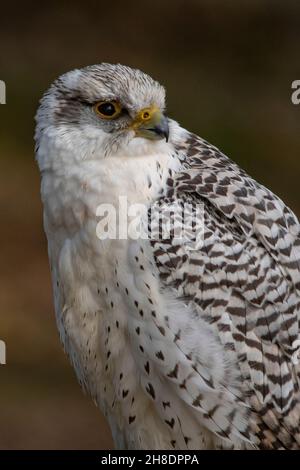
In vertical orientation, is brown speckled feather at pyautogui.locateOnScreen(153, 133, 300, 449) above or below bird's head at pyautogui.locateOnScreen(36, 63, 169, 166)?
below

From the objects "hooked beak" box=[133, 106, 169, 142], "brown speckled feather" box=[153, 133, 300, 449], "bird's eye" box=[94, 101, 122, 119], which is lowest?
"brown speckled feather" box=[153, 133, 300, 449]

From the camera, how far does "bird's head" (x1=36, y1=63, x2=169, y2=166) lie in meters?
3.69

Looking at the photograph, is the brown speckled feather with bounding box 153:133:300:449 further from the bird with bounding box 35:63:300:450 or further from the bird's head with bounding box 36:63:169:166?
the bird's head with bounding box 36:63:169:166

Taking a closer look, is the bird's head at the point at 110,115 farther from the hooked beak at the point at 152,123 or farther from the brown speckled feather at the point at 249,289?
the brown speckled feather at the point at 249,289

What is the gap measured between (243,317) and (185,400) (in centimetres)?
31

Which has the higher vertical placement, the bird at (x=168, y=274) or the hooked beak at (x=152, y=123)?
the hooked beak at (x=152, y=123)

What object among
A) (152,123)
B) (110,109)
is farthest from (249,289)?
(110,109)

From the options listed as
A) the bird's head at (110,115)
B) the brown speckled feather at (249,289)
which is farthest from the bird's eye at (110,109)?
the brown speckled feather at (249,289)

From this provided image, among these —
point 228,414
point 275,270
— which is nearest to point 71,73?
point 275,270

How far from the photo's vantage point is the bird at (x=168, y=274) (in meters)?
3.65

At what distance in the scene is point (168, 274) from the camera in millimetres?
3648

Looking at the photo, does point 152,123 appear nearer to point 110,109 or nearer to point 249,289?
point 110,109

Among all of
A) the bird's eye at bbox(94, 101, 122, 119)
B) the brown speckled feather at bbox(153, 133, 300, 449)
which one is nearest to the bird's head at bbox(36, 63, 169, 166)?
the bird's eye at bbox(94, 101, 122, 119)

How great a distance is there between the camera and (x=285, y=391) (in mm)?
3691
